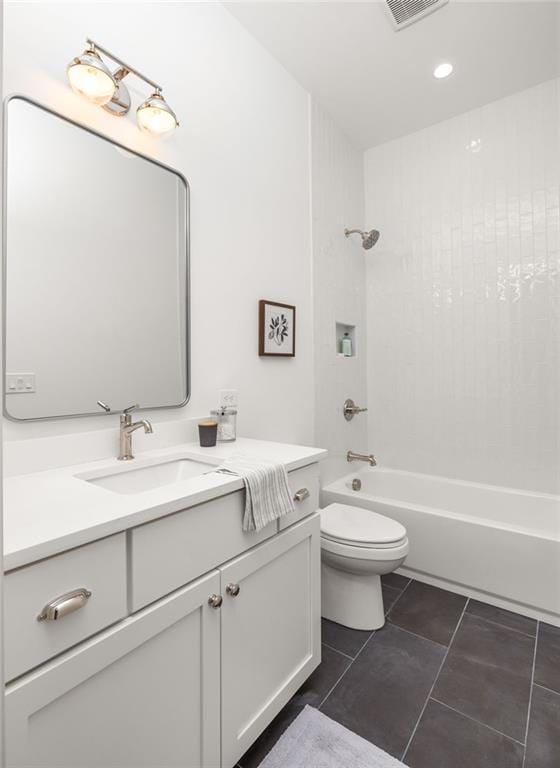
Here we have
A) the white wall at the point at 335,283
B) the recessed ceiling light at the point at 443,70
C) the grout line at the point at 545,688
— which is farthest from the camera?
the white wall at the point at 335,283

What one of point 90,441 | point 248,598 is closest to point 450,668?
point 248,598

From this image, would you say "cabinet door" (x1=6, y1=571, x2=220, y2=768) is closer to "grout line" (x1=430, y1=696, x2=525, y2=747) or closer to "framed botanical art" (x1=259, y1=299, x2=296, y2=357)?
"grout line" (x1=430, y1=696, x2=525, y2=747)

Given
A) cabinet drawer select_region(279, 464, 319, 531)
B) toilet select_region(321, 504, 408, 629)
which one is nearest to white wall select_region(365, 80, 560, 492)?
toilet select_region(321, 504, 408, 629)

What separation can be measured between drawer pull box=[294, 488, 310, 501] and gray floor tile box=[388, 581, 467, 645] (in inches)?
39.5

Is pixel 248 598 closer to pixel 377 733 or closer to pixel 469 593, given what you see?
pixel 377 733

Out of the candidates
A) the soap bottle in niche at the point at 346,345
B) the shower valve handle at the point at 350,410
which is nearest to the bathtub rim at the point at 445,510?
the shower valve handle at the point at 350,410

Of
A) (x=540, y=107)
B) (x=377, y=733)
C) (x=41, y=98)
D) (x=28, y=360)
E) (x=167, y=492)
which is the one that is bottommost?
(x=377, y=733)

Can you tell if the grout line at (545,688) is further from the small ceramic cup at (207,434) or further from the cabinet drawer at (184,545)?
the small ceramic cup at (207,434)

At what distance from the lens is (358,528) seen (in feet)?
5.96

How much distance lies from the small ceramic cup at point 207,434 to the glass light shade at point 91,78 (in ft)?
3.65

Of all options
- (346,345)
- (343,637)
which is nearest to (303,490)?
(343,637)

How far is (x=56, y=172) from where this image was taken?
3.85ft

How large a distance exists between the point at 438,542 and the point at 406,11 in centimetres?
256

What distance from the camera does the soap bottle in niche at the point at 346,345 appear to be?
105 inches
